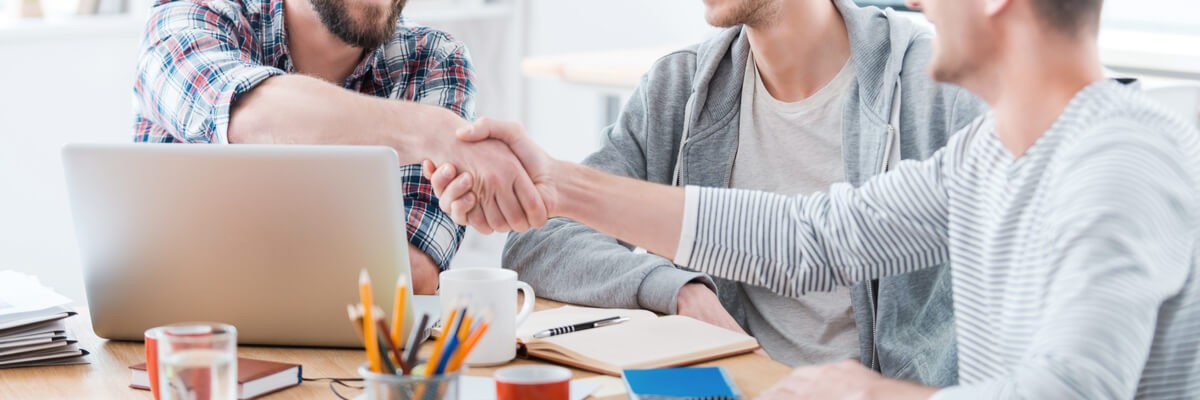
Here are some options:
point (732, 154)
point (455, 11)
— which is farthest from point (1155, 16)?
point (455, 11)

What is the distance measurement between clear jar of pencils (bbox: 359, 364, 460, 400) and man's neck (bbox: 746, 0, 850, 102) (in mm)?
979

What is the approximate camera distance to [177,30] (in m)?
1.68

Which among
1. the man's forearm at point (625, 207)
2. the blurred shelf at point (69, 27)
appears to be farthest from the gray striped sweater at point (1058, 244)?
the blurred shelf at point (69, 27)

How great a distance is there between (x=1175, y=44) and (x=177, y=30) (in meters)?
2.01

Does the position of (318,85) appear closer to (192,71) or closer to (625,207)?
(192,71)

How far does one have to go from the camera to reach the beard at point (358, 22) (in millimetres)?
1878

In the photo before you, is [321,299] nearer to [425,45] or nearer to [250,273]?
[250,273]

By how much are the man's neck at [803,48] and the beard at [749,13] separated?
2 cm

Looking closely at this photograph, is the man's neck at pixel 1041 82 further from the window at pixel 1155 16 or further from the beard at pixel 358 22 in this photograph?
the window at pixel 1155 16

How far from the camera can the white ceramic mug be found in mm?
1168

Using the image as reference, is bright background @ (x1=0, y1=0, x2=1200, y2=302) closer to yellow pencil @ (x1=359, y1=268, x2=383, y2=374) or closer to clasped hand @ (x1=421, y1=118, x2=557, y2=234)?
clasped hand @ (x1=421, y1=118, x2=557, y2=234)

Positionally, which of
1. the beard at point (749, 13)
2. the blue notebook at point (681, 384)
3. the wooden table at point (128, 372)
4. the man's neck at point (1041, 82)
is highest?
the man's neck at point (1041, 82)

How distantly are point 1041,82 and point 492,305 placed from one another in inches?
21.2

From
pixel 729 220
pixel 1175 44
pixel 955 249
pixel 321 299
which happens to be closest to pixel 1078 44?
pixel 955 249
